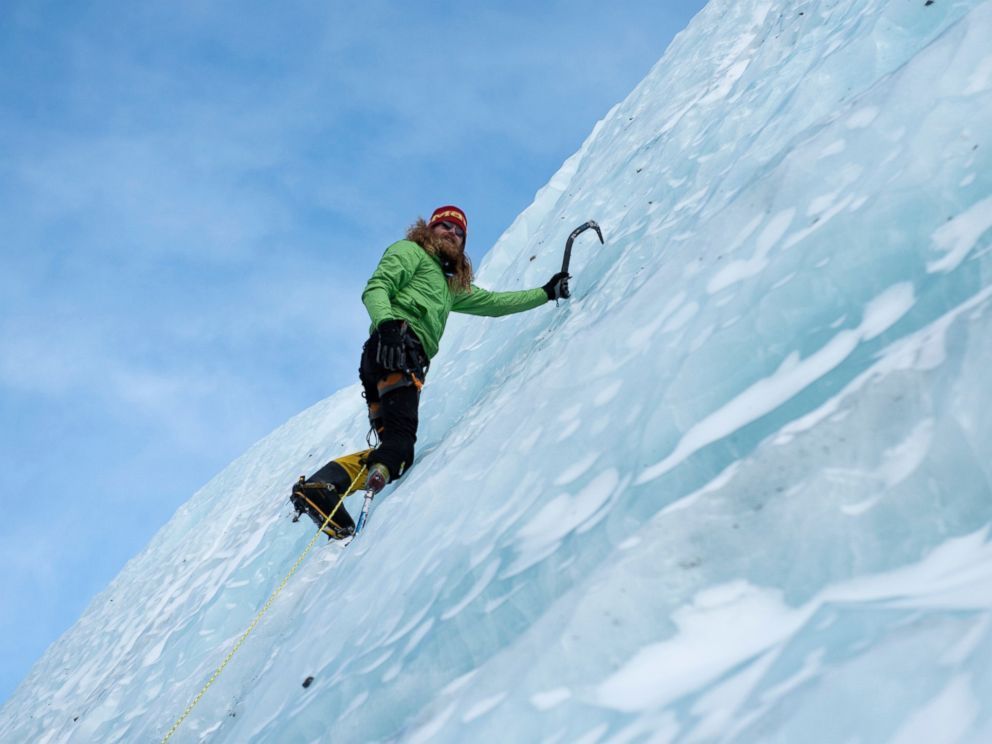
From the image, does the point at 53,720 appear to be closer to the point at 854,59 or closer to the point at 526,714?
the point at 526,714

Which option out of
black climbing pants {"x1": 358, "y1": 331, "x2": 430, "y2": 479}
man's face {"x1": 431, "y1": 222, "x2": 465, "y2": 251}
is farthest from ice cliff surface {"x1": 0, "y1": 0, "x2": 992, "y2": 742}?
man's face {"x1": 431, "y1": 222, "x2": 465, "y2": 251}

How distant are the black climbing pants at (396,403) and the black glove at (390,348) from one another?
14cm

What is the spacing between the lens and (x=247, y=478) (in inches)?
336

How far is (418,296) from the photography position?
394 centimetres

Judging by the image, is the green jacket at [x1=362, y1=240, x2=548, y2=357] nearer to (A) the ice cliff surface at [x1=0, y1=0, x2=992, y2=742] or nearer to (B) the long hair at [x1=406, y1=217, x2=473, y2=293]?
(B) the long hair at [x1=406, y1=217, x2=473, y2=293]

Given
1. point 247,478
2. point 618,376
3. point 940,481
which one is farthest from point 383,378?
point 247,478

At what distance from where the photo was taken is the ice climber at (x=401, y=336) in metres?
3.55

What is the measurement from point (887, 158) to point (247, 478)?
24.1ft

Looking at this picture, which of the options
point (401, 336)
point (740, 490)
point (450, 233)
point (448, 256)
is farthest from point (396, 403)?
point (740, 490)

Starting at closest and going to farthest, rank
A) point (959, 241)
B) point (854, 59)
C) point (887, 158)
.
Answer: point (959, 241) < point (887, 158) < point (854, 59)

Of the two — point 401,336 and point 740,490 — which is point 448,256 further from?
point 740,490

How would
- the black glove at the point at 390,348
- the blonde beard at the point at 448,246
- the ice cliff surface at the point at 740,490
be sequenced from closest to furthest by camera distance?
the ice cliff surface at the point at 740,490
the black glove at the point at 390,348
the blonde beard at the point at 448,246

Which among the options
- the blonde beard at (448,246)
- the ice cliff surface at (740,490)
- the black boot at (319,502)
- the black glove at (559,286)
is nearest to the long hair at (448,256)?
the blonde beard at (448,246)

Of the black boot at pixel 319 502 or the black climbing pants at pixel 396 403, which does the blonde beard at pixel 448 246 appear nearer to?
the black climbing pants at pixel 396 403
